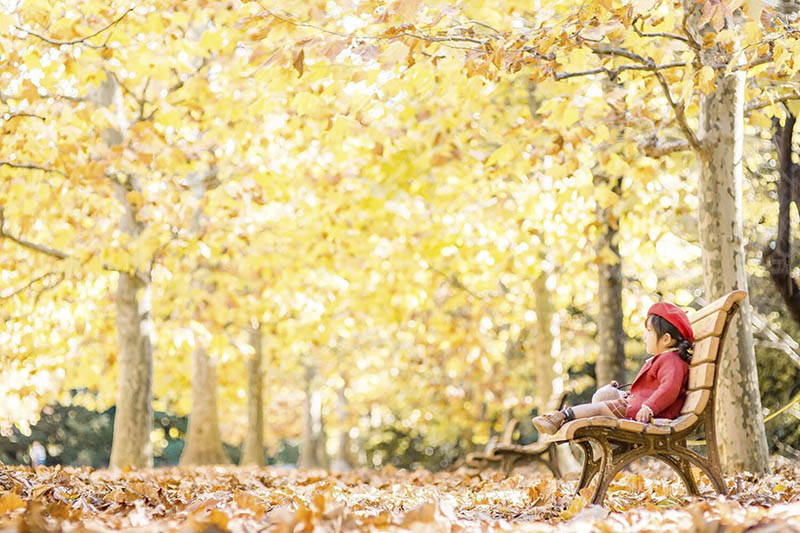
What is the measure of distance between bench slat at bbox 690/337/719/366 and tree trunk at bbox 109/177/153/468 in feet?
24.3

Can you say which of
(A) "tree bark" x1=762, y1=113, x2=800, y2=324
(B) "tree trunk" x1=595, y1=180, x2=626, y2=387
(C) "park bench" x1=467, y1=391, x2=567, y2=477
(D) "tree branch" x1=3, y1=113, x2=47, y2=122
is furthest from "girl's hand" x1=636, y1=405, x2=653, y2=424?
(D) "tree branch" x1=3, y1=113, x2=47, y2=122

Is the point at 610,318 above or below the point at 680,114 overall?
below

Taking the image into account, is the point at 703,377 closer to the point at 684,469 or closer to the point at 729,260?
the point at 684,469

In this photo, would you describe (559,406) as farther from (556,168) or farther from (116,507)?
(116,507)


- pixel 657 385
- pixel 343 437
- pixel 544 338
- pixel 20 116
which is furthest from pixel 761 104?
pixel 343 437

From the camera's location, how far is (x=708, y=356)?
4.74m

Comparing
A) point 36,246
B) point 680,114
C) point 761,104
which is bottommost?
point 36,246

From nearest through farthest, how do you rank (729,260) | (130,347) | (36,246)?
(729,260), (36,246), (130,347)

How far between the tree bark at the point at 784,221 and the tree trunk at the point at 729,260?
2100 millimetres

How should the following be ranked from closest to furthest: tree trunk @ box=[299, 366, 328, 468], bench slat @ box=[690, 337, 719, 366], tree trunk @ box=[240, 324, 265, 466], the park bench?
bench slat @ box=[690, 337, 719, 366], the park bench, tree trunk @ box=[240, 324, 265, 466], tree trunk @ box=[299, 366, 328, 468]

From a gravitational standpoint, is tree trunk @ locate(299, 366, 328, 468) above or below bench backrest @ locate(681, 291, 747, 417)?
below

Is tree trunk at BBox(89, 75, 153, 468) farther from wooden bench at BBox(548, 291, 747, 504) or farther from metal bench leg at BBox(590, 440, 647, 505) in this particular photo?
metal bench leg at BBox(590, 440, 647, 505)

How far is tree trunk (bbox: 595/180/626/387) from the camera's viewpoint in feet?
34.7

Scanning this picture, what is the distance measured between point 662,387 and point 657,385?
10.1 inches
